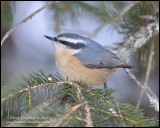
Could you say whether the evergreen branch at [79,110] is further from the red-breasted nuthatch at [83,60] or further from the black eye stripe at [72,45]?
the black eye stripe at [72,45]

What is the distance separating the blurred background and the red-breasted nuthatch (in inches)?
15.7

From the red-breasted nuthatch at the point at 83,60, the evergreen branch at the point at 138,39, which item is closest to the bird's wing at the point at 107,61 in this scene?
the red-breasted nuthatch at the point at 83,60

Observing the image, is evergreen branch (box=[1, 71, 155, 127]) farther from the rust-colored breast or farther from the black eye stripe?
the black eye stripe

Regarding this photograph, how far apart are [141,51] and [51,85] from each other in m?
1.65

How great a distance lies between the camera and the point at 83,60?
251cm

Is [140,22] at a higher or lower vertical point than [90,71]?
higher

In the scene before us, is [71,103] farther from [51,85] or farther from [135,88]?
[135,88]

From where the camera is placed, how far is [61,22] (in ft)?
10.6

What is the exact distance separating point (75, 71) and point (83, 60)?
16 cm

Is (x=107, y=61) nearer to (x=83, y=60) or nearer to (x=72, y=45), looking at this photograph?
(x=83, y=60)

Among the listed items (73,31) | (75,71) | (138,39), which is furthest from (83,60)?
(73,31)

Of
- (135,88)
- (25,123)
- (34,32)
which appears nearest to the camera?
(25,123)

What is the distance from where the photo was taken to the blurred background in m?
2.91

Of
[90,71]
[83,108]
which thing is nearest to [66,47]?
[90,71]
